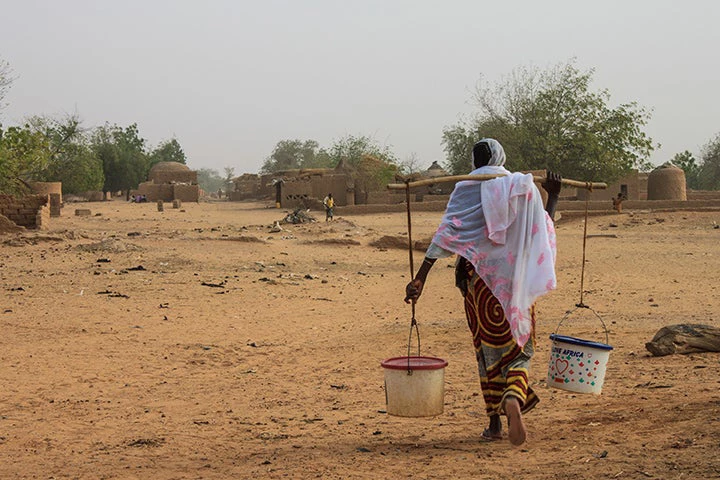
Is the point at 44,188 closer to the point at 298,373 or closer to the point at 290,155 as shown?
the point at 298,373

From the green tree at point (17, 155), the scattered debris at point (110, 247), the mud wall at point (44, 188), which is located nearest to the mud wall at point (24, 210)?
the green tree at point (17, 155)

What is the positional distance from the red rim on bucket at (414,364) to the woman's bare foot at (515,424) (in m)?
0.45

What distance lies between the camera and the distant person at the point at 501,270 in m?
4.84

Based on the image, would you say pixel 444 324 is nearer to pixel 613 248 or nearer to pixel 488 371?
pixel 488 371

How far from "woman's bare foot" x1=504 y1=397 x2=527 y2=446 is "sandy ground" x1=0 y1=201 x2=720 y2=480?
0.12m

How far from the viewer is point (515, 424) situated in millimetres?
4434

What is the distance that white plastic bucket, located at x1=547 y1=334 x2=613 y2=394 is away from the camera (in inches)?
201

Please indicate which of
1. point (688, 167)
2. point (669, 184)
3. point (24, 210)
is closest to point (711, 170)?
point (688, 167)

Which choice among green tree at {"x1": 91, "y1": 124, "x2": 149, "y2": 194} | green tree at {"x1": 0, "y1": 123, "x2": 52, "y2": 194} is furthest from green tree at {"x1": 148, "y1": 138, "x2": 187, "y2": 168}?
green tree at {"x1": 0, "y1": 123, "x2": 52, "y2": 194}

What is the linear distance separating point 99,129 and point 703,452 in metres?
72.2

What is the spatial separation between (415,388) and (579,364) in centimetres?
104

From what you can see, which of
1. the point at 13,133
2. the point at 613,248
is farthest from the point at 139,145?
the point at 613,248

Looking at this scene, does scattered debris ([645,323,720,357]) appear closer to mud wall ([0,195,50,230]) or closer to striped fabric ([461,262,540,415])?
striped fabric ([461,262,540,415])

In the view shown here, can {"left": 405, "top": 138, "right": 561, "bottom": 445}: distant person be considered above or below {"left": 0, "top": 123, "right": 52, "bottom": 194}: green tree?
below
